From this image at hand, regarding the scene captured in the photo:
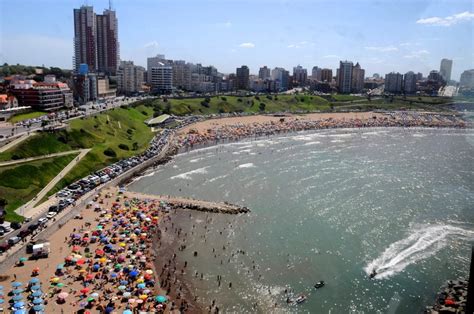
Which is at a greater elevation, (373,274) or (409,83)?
(409,83)

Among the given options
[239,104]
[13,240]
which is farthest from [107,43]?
[13,240]

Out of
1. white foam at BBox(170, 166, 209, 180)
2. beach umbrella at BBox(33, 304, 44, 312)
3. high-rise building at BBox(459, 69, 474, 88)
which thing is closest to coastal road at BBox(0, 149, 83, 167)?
white foam at BBox(170, 166, 209, 180)

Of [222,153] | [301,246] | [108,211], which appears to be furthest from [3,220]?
[222,153]

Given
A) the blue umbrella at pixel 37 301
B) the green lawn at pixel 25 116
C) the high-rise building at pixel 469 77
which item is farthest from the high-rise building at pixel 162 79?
the blue umbrella at pixel 37 301

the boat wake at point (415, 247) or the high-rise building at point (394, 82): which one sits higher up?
the high-rise building at point (394, 82)

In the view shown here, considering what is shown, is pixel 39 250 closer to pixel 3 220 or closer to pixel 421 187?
pixel 3 220

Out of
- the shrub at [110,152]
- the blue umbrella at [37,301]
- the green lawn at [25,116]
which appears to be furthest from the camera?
the green lawn at [25,116]

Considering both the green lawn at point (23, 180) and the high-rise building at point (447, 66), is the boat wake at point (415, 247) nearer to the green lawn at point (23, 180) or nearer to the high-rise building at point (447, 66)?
the high-rise building at point (447, 66)

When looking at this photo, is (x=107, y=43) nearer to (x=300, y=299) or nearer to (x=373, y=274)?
(x=373, y=274)
